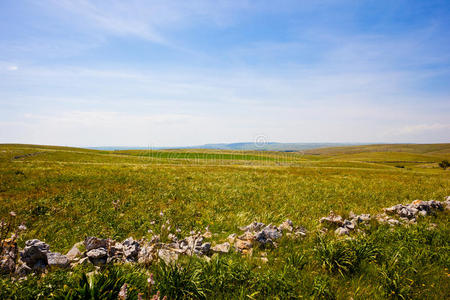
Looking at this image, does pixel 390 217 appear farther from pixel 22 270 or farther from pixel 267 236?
pixel 22 270

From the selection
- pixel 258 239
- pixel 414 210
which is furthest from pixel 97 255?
pixel 414 210

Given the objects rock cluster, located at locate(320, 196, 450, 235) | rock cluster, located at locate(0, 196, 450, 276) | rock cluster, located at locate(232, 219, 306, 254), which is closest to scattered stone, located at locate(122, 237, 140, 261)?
rock cluster, located at locate(0, 196, 450, 276)

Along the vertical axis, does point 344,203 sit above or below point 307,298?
below

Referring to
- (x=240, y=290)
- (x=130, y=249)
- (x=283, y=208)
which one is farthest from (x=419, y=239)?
(x=130, y=249)

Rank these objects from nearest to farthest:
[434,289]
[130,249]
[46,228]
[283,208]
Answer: [434,289]
[130,249]
[46,228]
[283,208]

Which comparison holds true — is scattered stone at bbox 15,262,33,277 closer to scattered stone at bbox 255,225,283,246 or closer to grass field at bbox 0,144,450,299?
grass field at bbox 0,144,450,299

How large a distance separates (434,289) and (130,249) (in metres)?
7.80

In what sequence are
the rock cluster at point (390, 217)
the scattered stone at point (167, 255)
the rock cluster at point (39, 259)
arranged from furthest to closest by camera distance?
the rock cluster at point (390, 217) → the scattered stone at point (167, 255) → the rock cluster at point (39, 259)

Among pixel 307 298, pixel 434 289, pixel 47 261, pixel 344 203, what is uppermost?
pixel 47 261

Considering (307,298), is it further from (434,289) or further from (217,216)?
(217,216)

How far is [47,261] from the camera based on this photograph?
488 cm

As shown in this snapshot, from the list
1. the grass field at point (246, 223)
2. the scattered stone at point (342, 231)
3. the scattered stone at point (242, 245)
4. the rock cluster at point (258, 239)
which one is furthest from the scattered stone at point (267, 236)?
the scattered stone at point (342, 231)

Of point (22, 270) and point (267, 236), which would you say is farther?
point (267, 236)

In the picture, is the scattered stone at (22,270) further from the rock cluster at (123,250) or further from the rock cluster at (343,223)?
the rock cluster at (343,223)
